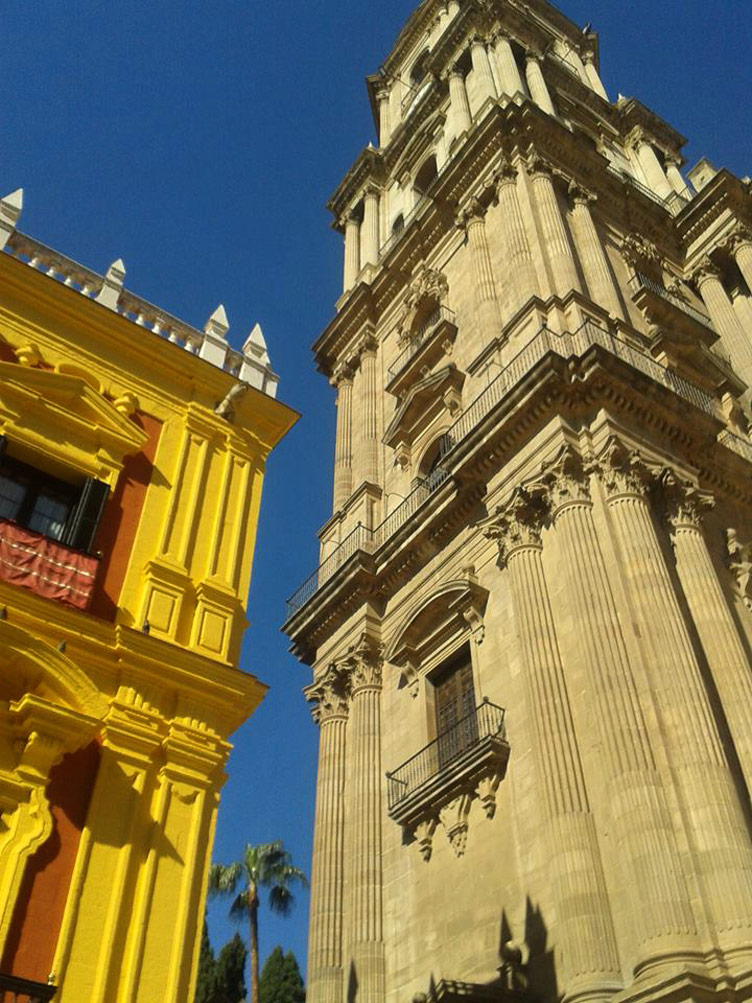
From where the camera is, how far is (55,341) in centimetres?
1135

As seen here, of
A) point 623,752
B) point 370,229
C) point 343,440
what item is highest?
point 370,229

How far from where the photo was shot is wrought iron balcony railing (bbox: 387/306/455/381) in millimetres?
25025

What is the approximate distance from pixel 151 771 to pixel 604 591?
27.3 ft

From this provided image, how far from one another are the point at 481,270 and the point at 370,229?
11005mm

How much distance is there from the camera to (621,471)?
16516 mm

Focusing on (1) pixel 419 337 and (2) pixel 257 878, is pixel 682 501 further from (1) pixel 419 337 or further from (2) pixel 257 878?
(2) pixel 257 878

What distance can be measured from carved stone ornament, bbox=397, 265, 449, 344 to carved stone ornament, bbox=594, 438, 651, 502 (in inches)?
420

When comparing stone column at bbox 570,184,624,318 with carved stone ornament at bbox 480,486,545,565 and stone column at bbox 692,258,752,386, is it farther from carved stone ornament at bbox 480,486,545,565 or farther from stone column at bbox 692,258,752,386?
carved stone ornament at bbox 480,486,545,565

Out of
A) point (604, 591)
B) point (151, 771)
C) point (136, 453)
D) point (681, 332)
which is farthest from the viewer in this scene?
point (681, 332)

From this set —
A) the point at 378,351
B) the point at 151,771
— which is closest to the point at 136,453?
the point at 151,771

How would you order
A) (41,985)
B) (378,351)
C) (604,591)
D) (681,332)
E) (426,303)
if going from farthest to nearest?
(378,351)
(426,303)
(681,332)
(604,591)
(41,985)

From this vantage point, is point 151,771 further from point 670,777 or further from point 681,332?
point 681,332

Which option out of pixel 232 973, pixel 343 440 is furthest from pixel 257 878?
pixel 343 440

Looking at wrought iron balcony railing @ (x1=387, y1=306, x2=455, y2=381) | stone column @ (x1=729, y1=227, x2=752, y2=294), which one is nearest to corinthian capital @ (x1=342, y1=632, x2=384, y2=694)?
wrought iron balcony railing @ (x1=387, y1=306, x2=455, y2=381)
